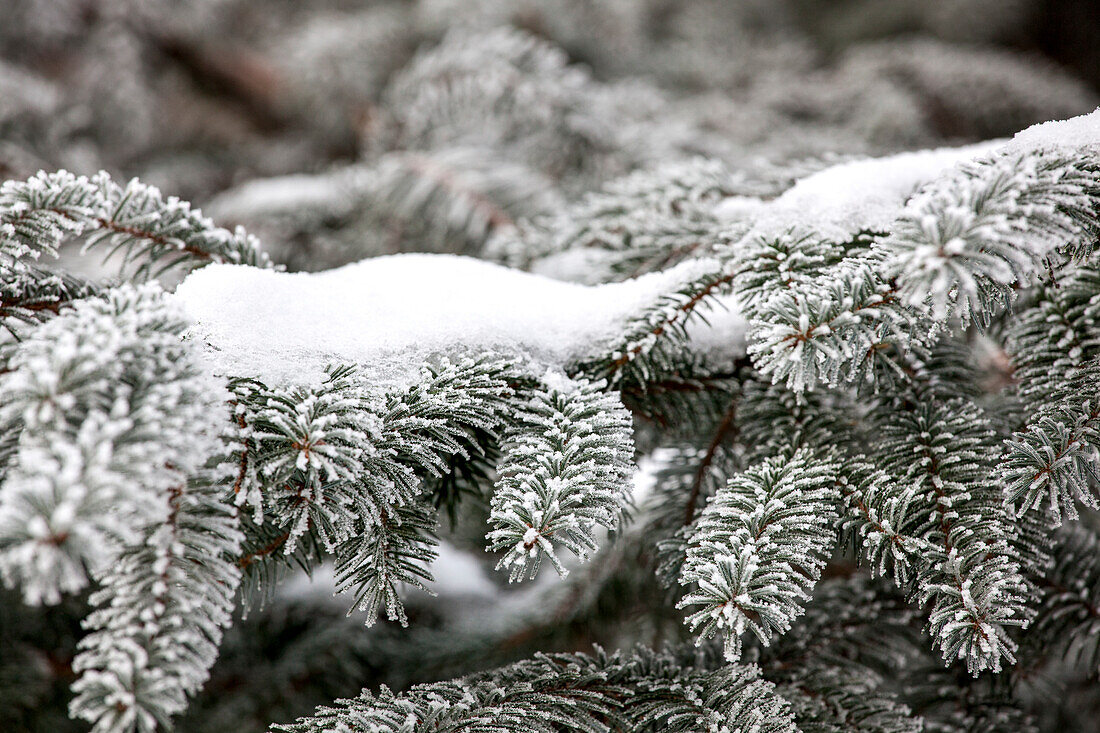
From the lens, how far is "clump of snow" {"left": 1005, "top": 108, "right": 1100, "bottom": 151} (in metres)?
0.67

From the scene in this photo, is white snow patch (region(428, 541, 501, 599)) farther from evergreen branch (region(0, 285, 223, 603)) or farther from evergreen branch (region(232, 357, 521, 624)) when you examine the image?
evergreen branch (region(0, 285, 223, 603))

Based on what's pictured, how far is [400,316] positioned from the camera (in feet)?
2.54

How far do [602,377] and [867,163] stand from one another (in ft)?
1.69

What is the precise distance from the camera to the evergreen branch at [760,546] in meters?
0.56

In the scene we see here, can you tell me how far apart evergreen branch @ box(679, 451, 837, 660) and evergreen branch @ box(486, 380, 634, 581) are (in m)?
0.10

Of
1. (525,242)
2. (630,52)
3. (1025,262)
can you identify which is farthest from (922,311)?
(630,52)

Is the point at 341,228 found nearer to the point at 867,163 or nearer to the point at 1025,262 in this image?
the point at 867,163

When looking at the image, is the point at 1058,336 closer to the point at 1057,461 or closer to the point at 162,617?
the point at 1057,461

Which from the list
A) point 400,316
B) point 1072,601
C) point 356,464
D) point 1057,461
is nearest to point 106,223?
point 400,316

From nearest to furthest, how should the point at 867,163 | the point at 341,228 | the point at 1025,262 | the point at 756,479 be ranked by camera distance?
the point at 1025,262, the point at 756,479, the point at 867,163, the point at 341,228

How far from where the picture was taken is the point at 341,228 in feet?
5.18

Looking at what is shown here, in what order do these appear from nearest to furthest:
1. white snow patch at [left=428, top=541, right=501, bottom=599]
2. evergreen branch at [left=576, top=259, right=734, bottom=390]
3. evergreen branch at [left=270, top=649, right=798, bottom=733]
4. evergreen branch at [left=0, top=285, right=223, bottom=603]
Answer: evergreen branch at [left=0, top=285, right=223, bottom=603] → evergreen branch at [left=270, top=649, right=798, bottom=733] → evergreen branch at [left=576, top=259, right=734, bottom=390] → white snow patch at [left=428, top=541, right=501, bottom=599]

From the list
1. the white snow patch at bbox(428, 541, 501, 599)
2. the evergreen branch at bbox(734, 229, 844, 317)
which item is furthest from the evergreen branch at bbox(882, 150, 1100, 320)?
the white snow patch at bbox(428, 541, 501, 599)

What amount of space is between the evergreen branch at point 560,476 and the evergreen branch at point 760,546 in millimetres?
97
